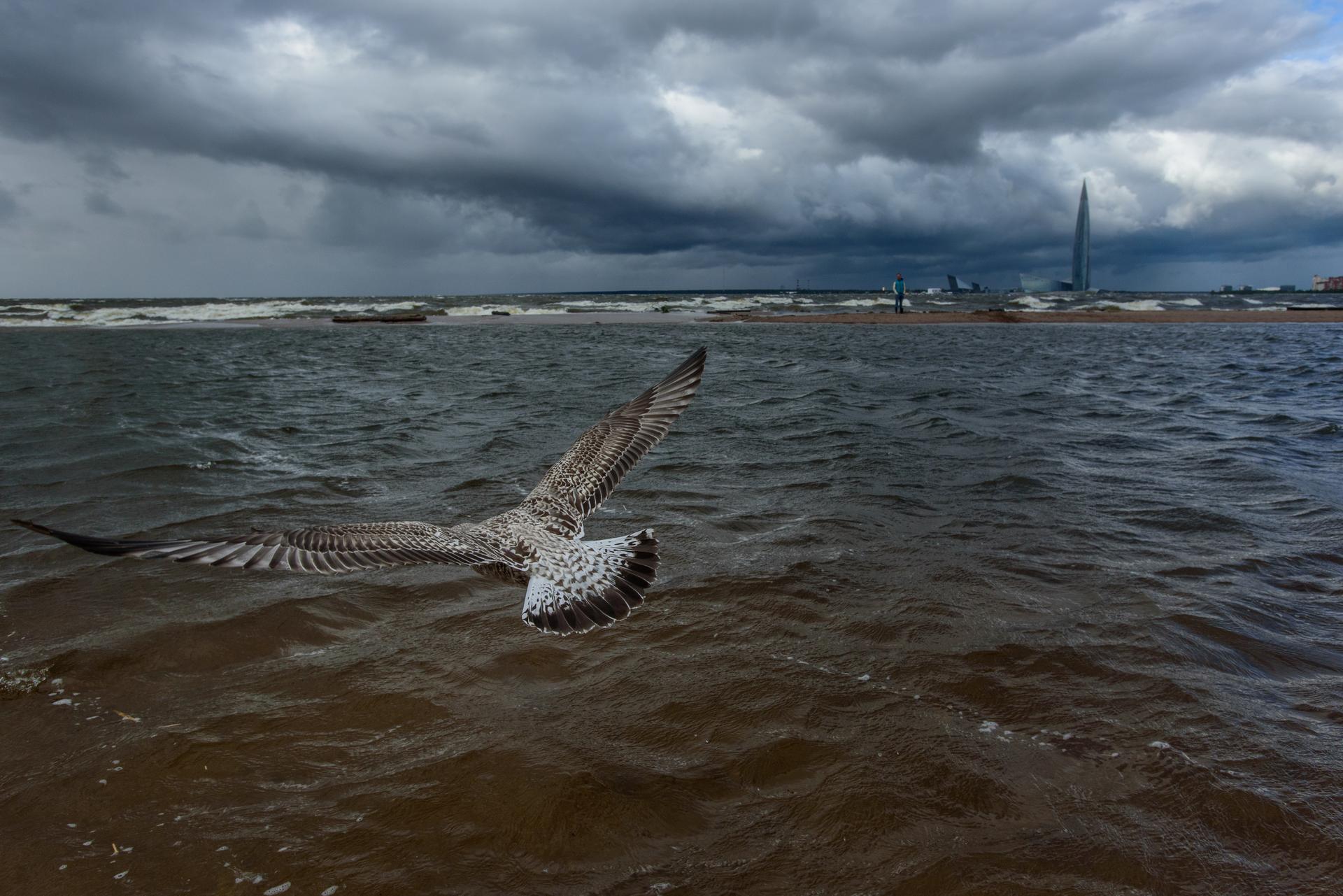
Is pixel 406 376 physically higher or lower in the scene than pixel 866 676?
higher

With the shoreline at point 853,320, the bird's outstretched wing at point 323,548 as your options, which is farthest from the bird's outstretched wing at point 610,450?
the shoreline at point 853,320

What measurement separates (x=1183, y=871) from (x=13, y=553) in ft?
24.5

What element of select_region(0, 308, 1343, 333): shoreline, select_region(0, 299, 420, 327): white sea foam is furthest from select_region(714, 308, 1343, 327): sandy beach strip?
select_region(0, 299, 420, 327): white sea foam

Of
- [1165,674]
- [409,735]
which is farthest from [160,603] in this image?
[1165,674]

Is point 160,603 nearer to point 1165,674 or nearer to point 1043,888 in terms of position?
point 1043,888

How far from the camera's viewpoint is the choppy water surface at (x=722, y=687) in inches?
105

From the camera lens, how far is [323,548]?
3879 millimetres

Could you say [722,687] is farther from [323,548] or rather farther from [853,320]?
[853,320]

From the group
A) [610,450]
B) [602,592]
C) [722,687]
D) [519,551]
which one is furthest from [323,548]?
[610,450]

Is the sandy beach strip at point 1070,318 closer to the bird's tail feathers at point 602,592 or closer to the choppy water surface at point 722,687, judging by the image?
the choppy water surface at point 722,687

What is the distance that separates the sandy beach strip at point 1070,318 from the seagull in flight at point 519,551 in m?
33.1

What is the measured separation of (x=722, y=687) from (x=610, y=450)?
2.57 metres

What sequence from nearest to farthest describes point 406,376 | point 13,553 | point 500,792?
point 500,792 < point 13,553 < point 406,376

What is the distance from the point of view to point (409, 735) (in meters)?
3.42
